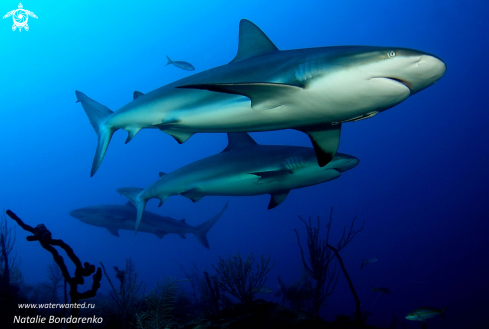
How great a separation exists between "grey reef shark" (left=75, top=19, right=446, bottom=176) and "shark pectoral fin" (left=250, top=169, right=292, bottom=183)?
4.82 feet

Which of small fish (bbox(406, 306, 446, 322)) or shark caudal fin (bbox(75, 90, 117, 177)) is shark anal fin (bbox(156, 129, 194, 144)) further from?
small fish (bbox(406, 306, 446, 322))

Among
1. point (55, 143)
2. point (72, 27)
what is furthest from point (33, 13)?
point (55, 143)

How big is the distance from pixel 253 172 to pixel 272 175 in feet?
1.32

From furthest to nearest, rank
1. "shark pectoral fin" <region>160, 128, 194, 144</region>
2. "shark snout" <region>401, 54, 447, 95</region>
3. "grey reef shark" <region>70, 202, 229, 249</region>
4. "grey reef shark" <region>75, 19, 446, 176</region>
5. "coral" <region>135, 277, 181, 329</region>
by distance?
"grey reef shark" <region>70, 202, 229, 249</region>
"coral" <region>135, 277, 181, 329</region>
"shark pectoral fin" <region>160, 128, 194, 144</region>
"grey reef shark" <region>75, 19, 446, 176</region>
"shark snout" <region>401, 54, 447, 95</region>

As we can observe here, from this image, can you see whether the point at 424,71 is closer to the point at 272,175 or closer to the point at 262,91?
the point at 262,91

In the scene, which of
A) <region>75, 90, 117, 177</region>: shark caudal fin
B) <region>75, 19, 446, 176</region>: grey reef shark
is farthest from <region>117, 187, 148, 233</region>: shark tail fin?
<region>75, 19, 446, 176</region>: grey reef shark

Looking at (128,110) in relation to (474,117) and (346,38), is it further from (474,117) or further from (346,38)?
(474,117)

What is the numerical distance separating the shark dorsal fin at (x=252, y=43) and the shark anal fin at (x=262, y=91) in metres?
1.58

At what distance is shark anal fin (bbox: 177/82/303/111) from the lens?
2465 mm

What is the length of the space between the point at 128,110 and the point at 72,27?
3506 inches

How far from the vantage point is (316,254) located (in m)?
6.84

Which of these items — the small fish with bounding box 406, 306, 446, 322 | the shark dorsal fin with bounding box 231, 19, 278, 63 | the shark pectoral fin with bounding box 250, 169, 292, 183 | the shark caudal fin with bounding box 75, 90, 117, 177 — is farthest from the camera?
the small fish with bounding box 406, 306, 446, 322

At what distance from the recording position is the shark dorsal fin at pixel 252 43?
13.8 feet

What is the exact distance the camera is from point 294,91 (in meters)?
2.72
